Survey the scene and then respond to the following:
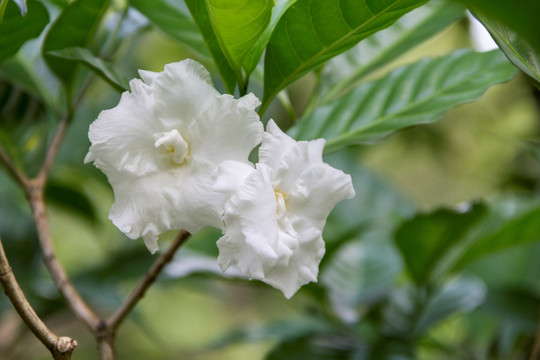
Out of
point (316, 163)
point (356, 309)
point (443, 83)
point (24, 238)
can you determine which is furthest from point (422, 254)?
point (24, 238)

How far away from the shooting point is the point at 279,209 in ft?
1.91

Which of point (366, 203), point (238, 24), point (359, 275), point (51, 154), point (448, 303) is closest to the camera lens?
point (238, 24)

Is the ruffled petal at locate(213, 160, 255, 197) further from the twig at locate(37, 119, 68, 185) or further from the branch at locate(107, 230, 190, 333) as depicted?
the twig at locate(37, 119, 68, 185)

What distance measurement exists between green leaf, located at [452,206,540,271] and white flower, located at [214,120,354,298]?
20.0 inches

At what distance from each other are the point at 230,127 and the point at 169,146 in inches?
2.7

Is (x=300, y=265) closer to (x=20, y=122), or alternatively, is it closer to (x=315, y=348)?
(x=315, y=348)

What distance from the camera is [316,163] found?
0.60 meters

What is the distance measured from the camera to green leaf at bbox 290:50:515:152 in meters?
0.76

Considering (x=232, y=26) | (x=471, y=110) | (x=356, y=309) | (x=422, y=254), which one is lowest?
(x=471, y=110)

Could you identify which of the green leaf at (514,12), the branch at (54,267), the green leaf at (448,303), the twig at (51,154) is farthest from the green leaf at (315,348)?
the green leaf at (514,12)

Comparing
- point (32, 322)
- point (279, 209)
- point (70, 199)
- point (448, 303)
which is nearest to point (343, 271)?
point (448, 303)

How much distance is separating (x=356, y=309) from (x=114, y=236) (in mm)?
867

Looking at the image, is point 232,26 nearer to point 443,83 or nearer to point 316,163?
point 316,163

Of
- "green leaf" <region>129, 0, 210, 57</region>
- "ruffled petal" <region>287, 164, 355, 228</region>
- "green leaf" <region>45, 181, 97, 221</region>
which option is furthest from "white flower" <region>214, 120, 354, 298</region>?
"green leaf" <region>45, 181, 97, 221</region>
